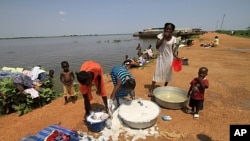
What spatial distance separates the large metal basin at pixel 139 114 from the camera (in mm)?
3314

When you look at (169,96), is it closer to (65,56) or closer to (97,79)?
(97,79)

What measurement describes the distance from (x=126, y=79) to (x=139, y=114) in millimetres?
799

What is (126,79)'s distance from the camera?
3.31m

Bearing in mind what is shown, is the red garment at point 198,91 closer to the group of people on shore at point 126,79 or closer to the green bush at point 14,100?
the group of people on shore at point 126,79

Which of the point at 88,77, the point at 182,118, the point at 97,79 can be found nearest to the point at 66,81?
the point at 97,79

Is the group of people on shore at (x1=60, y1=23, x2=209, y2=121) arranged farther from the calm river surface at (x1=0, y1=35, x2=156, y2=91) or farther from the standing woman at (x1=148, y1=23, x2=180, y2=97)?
the calm river surface at (x1=0, y1=35, x2=156, y2=91)

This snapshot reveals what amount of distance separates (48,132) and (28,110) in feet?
6.70

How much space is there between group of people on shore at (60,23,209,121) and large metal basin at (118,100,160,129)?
0.87 ft

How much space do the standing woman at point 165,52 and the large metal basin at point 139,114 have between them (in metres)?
1.06

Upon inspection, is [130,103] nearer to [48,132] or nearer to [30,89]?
[48,132]

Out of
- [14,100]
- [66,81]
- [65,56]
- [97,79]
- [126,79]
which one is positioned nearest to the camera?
[126,79]

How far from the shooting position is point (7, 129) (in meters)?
3.77

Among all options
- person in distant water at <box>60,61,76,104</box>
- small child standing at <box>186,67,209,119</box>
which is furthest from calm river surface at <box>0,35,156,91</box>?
small child standing at <box>186,67,209,119</box>

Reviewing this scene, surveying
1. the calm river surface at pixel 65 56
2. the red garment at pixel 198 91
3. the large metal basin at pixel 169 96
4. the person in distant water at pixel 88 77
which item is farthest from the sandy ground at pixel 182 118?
the calm river surface at pixel 65 56
